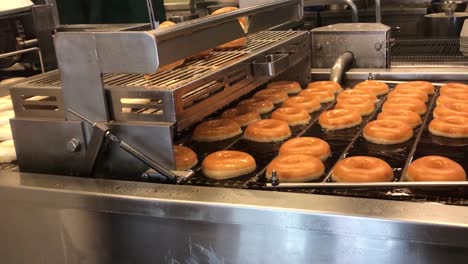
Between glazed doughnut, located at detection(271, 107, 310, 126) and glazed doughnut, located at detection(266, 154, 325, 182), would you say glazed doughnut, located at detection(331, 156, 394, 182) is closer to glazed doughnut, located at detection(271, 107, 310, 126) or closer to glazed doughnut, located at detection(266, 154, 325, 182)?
glazed doughnut, located at detection(266, 154, 325, 182)

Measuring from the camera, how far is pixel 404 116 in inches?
78.0

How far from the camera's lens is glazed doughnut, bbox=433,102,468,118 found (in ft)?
6.42

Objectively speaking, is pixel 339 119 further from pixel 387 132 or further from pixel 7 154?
pixel 7 154

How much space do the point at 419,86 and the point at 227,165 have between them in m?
1.10

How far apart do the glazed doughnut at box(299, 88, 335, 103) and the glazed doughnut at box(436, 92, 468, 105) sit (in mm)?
423

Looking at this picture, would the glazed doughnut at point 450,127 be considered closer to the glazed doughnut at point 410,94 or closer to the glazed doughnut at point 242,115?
the glazed doughnut at point 410,94

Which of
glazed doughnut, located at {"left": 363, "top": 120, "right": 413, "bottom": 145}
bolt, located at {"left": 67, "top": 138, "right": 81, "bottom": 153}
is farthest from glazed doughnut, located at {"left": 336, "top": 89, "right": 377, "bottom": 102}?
bolt, located at {"left": 67, "top": 138, "right": 81, "bottom": 153}

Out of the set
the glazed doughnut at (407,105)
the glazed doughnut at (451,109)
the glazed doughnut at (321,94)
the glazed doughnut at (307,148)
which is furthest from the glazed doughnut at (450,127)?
the glazed doughnut at (321,94)

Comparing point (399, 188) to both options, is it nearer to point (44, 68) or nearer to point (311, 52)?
point (311, 52)

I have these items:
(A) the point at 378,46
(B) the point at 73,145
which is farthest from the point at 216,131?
(A) the point at 378,46

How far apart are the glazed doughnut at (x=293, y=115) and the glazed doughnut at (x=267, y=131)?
0.09 metres

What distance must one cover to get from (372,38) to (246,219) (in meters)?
1.65

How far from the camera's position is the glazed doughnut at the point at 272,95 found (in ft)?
7.71

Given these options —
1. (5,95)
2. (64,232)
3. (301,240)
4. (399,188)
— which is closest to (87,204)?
(64,232)
